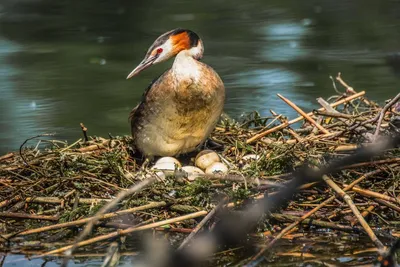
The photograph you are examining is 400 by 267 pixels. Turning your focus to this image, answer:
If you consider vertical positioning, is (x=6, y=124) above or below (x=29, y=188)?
below

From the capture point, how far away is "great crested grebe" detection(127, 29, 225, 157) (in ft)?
22.7

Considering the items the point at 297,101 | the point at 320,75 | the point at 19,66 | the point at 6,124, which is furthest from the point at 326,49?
the point at 6,124

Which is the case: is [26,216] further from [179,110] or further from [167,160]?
[179,110]

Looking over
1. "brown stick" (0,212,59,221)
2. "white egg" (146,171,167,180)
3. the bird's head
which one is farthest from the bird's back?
"brown stick" (0,212,59,221)

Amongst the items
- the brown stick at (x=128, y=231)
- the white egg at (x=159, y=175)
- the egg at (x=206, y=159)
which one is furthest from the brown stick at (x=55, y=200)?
the egg at (x=206, y=159)

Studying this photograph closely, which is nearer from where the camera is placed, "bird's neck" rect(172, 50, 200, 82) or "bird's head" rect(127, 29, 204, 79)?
"bird's neck" rect(172, 50, 200, 82)

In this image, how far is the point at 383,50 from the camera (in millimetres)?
12609

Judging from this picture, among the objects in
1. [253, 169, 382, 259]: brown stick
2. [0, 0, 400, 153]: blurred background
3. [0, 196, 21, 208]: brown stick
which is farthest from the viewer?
[0, 0, 400, 153]: blurred background

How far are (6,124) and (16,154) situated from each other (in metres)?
2.54

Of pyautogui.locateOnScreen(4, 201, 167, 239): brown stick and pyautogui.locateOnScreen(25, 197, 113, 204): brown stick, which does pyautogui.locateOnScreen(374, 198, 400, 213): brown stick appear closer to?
pyautogui.locateOnScreen(4, 201, 167, 239): brown stick

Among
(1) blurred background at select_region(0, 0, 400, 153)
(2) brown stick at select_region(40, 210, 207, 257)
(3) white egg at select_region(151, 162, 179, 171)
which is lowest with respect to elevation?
(1) blurred background at select_region(0, 0, 400, 153)

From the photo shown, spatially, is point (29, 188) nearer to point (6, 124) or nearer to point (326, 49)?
point (6, 124)

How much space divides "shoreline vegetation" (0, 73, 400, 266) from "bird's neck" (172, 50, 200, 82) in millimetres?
620

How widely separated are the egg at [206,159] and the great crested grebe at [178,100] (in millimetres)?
164
